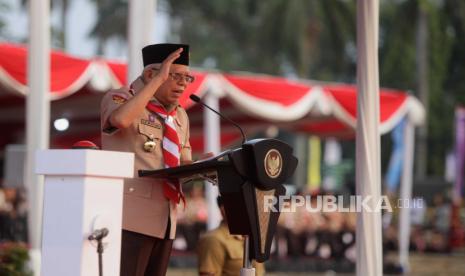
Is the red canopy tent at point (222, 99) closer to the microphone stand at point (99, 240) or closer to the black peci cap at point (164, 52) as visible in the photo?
the black peci cap at point (164, 52)

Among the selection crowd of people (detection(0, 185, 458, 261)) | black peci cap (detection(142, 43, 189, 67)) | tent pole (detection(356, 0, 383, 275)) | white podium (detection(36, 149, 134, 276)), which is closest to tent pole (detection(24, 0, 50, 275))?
tent pole (detection(356, 0, 383, 275))

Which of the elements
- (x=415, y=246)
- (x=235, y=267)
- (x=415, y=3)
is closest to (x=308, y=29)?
(x=415, y=3)

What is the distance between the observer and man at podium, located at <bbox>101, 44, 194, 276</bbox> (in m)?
4.10

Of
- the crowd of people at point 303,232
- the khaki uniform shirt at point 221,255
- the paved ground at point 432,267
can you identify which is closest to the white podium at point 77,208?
the khaki uniform shirt at point 221,255

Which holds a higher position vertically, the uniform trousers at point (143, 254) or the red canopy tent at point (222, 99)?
the red canopy tent at point (222, 99)

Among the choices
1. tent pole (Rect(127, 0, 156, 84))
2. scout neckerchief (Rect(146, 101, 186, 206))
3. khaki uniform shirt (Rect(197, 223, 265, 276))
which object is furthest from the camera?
tent pole (Rect(127, 0, 156, 84))

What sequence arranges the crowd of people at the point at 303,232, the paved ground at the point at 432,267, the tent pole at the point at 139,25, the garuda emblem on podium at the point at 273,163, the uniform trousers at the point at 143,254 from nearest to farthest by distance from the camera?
the garuda emblem on podium at the point at 273,163 < the uniform trousers at the point at 143,254 < the tent pole at the point at 139,25 < the paved ground at the point at 432,267 < the crowd of people at the point at 303,232

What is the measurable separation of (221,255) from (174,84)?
6.93ft

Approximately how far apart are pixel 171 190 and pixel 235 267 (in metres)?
2.05

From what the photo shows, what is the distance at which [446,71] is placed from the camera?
45.4 metres

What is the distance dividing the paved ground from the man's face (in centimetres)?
1177

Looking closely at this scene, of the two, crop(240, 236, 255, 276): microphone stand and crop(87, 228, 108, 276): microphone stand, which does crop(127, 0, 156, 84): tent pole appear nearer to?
crop(240, 236, 255, 276): microphone stand

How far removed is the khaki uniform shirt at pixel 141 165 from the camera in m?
4.13

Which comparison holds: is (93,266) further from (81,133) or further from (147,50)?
(81,133)
